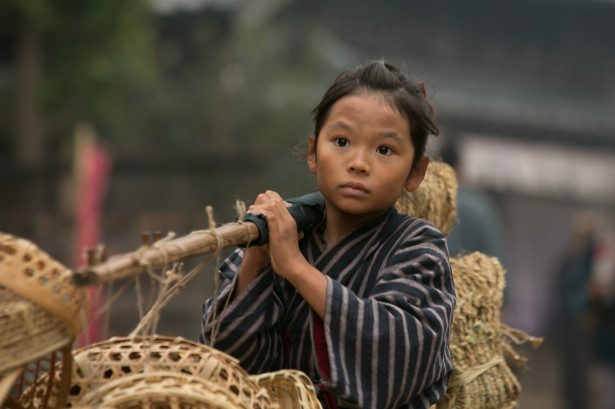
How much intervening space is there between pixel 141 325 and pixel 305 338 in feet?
1.94

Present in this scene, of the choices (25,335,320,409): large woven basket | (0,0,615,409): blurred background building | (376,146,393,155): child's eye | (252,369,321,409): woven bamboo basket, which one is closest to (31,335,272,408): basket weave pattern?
(25,335,320,409): large woven basket

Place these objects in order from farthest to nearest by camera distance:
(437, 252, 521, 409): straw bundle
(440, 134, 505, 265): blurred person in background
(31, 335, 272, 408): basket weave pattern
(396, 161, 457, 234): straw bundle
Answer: (440, 134, 505, 265): blurred person in background
(396, 161, 457, 234): straw bundle
(437, 252, 521, 409): straw bundle
(31, 335, 272, 408): basket weave pattern

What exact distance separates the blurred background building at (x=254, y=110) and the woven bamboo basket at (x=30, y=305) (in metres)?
5.40

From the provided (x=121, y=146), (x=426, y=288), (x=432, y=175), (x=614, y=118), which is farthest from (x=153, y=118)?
(x=426, y=288)

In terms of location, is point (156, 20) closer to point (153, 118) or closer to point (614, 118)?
point (153, 118)

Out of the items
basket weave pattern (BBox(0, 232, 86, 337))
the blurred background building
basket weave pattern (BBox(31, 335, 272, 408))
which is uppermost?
the blurred background building

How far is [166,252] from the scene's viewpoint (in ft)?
8.72

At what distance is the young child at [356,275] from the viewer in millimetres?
3021

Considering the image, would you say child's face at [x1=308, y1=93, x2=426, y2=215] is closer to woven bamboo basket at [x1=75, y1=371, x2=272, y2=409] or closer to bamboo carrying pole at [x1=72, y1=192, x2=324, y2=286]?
bamboo carrying pole at [x1=72, y1=192, x2=324, y2=286]

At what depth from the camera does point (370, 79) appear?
3.28m

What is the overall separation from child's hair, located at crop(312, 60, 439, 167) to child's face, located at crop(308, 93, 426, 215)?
25mm

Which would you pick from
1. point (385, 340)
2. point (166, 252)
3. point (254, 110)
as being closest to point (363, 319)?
point (385, 340)

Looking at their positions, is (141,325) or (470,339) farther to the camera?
(470,339)

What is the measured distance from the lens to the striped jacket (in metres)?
3.02
